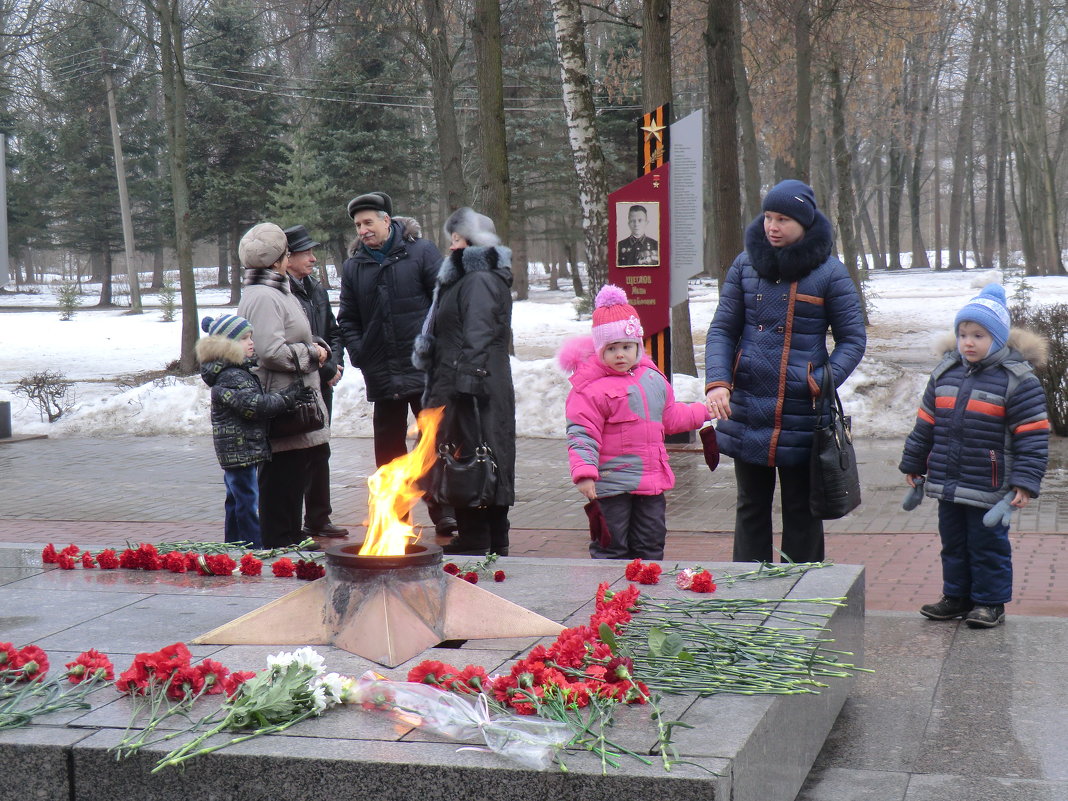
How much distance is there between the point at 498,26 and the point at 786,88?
15.9 m

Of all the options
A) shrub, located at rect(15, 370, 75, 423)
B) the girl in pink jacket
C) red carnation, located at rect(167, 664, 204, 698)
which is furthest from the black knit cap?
shrub, located at rect(15, 370, 75, 423)

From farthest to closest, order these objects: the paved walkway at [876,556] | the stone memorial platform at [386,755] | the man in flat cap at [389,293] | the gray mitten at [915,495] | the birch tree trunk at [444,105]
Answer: the birch tree trunk at [444,105], the man in flat cap at [389,293], the gray mitten at [915,495], the paved walkway at [876,556], the stone memorial platform at [386,755]

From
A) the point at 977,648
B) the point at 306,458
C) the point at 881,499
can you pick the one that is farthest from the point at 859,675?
the point at 881,499

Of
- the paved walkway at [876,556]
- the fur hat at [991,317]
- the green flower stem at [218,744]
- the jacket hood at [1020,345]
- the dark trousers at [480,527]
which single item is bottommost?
the paved walkway at [876,556]

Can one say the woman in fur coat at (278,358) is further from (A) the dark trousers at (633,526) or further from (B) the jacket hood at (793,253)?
(B) the jacket hood at (793,253)

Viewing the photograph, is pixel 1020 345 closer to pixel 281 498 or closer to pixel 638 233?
pixel 281 498

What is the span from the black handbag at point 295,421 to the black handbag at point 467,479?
2.56 ft

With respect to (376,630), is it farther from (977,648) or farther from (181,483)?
(181,483)

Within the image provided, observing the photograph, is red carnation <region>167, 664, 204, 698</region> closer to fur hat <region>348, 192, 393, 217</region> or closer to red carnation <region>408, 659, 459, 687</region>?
red carnation <region>408, 659, 459, 687</region>

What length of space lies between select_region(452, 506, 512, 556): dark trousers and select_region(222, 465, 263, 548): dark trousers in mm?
1125

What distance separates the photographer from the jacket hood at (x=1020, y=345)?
17.0ft

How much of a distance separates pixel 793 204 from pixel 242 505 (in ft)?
11.0

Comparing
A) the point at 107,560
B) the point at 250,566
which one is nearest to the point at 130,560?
the point at 107,560

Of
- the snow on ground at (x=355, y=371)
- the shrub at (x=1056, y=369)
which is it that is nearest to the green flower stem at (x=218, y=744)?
the snow on ground at (x=355, y=371)
